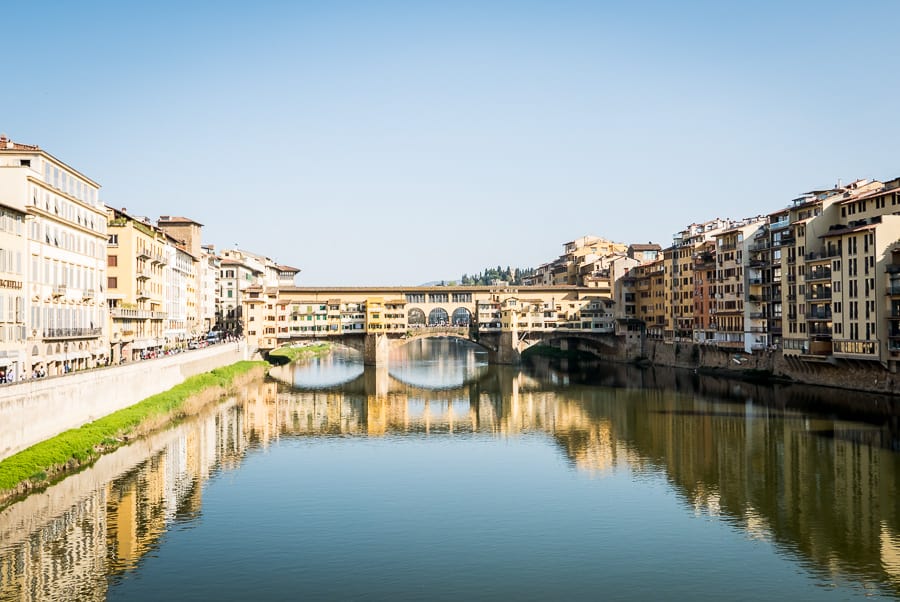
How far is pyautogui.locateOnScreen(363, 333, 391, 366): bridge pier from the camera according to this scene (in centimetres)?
9269

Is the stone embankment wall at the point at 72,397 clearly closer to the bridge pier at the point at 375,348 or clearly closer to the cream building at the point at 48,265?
the cream building at the point at 48,265

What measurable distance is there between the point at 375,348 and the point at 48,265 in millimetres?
51542

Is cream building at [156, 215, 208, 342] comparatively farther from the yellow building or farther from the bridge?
the yellow building

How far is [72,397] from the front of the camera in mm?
36250

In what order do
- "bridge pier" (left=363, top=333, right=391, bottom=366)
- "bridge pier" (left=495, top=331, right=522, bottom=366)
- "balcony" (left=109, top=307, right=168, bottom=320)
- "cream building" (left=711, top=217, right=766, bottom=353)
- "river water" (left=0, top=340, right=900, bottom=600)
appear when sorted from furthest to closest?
"bridge pier" (left=495, top=331, right=522, bottom=366) → "bridge pier" (left=363, top=333, right=391, bottom=366) → "cream building" (left=711, top=217, right=766, bottom=353) → "balcony" (left=109, top=307, right=168, bottom=320) → "river water" (left=0, top=340, right=900, bottom=600)

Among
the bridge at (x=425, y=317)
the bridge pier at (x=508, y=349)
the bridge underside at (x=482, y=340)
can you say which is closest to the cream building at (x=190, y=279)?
the bridge at (x=425, y=317)

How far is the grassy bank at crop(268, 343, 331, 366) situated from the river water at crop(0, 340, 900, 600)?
44.8m

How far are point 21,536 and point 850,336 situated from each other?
159ft

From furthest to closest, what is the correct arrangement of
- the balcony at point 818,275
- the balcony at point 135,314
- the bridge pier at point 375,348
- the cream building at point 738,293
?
the bridge pier at point 375,348
the cream building at point 738,293
the balcony at point 818,275
the balcony at point 135,314

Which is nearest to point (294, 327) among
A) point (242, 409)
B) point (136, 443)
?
point (242, 409)

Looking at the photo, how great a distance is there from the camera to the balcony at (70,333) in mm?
42553

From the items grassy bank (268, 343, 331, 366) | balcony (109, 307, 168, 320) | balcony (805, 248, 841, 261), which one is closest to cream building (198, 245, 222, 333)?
grassy bank (268, 343, 331, 366)

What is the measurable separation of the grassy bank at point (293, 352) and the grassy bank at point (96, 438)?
124 ft

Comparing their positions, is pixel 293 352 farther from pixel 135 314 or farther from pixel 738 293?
pixel 738 293
